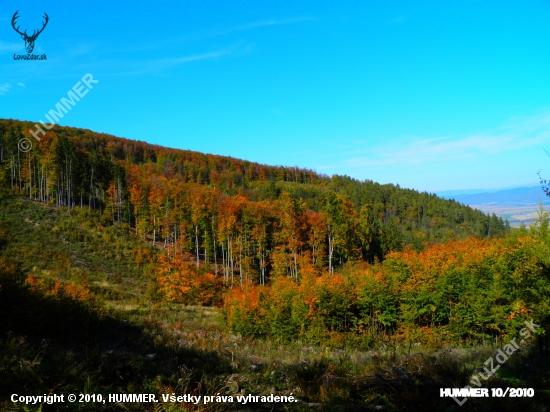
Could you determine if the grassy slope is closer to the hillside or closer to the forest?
the forest

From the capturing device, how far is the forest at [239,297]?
258 inches

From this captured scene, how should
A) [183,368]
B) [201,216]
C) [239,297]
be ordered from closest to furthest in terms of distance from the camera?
1. [183,368]
2. [239,297]
3. [201,216]

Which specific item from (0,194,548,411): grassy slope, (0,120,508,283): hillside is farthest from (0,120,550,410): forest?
(0,120,508,283): hillside

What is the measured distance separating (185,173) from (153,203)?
229ft

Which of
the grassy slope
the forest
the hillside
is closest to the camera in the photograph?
the grassy slope

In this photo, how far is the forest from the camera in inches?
258

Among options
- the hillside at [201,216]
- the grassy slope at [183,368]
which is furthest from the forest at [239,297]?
the hillside at [201,216]

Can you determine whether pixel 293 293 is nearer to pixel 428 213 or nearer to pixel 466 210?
pixel 428 213

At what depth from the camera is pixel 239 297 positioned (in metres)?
30.5

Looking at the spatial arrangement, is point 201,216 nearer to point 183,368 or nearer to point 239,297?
point 239,297

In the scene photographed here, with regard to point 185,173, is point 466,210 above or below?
below

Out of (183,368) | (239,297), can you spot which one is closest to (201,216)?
(239,297)

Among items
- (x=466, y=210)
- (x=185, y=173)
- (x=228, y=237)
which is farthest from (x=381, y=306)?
(x=466, y=210)

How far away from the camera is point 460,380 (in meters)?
6.47
